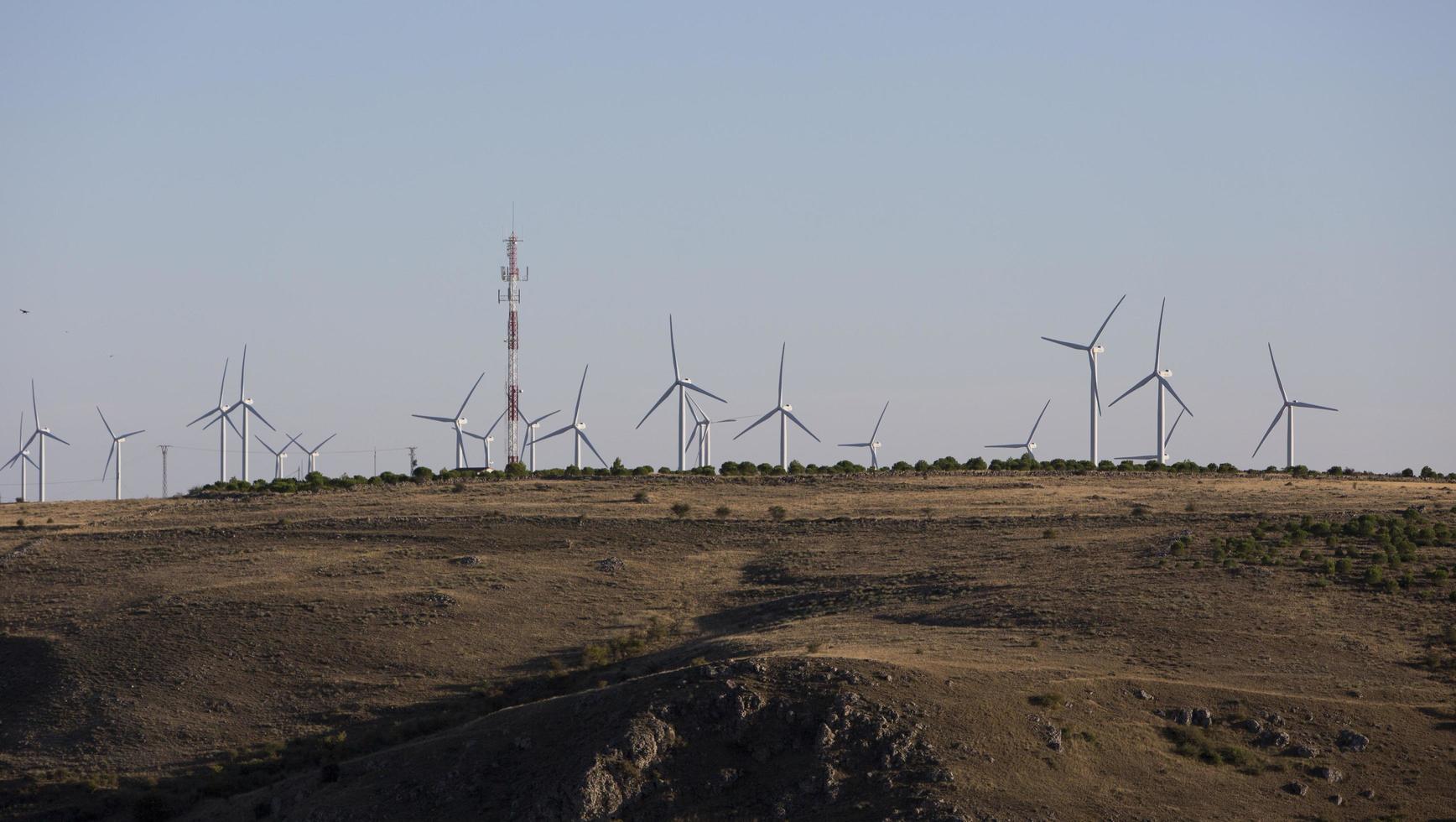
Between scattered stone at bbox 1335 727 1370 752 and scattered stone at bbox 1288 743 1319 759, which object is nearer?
scattered stone at bbox 1288 743 1319 759

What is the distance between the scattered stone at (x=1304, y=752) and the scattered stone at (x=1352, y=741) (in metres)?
0.85

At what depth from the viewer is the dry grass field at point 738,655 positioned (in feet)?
155

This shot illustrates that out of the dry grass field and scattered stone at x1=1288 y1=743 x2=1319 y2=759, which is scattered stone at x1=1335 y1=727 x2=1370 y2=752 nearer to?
the dry grass field

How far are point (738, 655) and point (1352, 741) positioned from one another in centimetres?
1991

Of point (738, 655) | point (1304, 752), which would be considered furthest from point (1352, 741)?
point (738, 655)

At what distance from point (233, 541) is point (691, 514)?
2638 cm

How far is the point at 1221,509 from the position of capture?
99312 mm

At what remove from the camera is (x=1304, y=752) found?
48.5 meters

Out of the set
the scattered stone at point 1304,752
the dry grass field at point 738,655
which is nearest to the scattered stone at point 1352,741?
the dry grass field at point 738,655

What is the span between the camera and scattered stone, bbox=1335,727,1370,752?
48812 mm

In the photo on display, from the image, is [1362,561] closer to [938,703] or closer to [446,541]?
[938,703]

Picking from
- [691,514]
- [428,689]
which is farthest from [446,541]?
[428,689]

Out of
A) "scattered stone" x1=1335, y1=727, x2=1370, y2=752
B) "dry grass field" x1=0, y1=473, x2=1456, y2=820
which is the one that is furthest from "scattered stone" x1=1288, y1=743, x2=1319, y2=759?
"scattered stone" x1=1335, y1=727, x2=1370, y2=752

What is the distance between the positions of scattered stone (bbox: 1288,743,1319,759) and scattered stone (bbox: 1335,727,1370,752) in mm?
855
